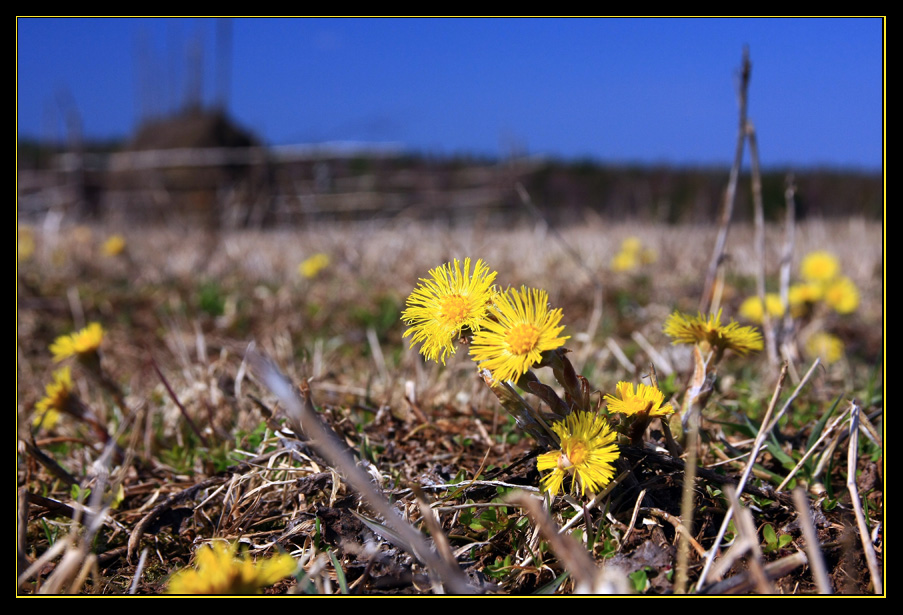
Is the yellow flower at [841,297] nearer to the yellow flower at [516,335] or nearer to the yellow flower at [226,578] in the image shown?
the yellow flower at [516,335]

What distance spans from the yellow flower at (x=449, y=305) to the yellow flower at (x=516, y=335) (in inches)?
1.2

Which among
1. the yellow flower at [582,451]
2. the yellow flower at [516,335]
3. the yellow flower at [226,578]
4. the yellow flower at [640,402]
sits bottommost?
the yellow flower at [226,578]

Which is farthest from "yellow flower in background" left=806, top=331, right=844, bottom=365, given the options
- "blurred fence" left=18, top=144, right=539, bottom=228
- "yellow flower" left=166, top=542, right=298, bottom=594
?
"blurred fence" left=18, top=144, right=539, bottom=228

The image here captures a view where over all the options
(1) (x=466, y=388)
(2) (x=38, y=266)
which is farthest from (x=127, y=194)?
(1) (x=466, y=388)

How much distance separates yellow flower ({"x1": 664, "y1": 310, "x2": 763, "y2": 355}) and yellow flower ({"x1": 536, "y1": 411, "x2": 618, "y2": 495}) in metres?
0.31

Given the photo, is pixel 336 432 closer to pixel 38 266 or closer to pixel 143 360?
pixel 143 360

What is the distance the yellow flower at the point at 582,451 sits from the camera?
91 centimetres

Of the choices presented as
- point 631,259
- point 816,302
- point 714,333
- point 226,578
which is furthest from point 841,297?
point 226,578

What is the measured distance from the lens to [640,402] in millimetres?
983

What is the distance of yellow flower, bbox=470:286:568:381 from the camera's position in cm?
89

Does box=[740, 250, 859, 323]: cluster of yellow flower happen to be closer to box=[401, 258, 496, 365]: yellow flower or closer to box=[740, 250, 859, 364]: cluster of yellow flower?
box=[740, 250, 859, 364]: cluster of yellow flower

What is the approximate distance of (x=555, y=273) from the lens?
4219mm

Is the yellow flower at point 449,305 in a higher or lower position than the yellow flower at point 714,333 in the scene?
higher

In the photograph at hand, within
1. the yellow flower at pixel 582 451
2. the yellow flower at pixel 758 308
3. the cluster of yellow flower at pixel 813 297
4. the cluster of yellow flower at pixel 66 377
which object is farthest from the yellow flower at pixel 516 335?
the yellow flower at pixel 758 308
